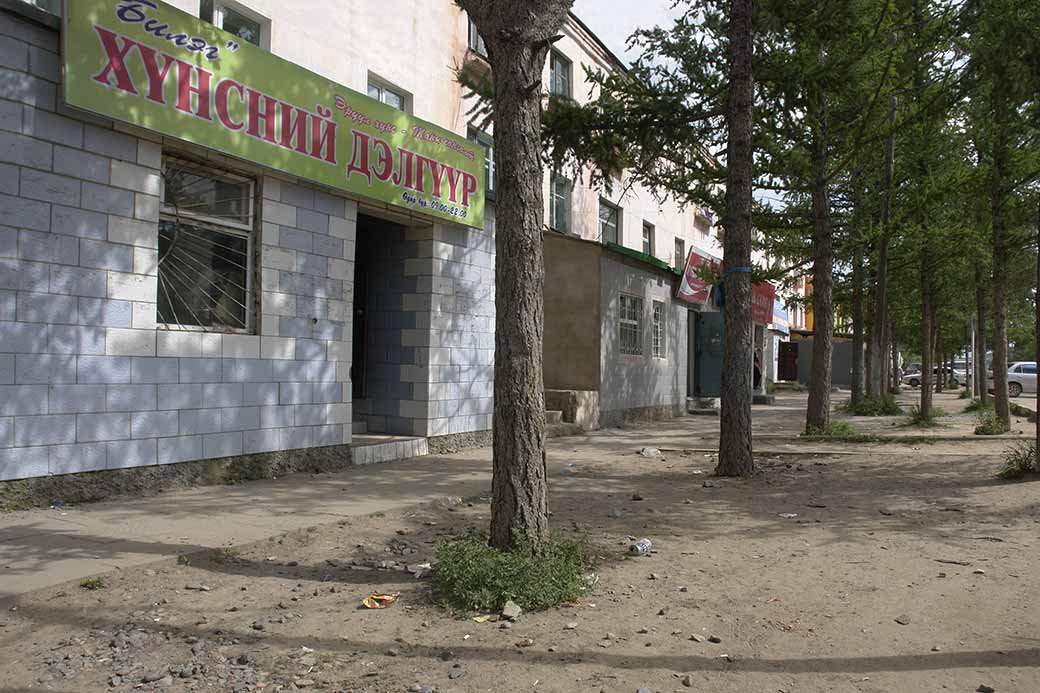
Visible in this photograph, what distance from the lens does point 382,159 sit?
10.1 metres

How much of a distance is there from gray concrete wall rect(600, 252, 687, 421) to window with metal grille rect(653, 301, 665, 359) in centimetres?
19

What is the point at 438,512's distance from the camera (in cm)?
746

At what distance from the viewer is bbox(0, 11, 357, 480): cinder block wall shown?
6.56 meters

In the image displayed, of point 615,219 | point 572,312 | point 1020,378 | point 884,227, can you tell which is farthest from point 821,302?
point 1020,378

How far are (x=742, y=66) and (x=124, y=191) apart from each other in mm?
7167

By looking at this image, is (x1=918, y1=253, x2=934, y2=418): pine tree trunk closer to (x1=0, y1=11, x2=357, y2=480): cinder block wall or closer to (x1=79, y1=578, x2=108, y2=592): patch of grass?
(x1=0, y1=11, x2=357, y2=480): cinder block wall

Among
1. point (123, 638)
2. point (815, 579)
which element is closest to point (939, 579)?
point (815, 579)

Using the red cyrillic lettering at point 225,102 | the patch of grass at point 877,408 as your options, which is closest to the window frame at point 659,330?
the patch of grass at point 877,408

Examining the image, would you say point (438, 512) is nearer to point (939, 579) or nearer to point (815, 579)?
point (815, 579)

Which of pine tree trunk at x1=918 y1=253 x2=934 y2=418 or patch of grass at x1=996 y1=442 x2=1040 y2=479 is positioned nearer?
patch of grass at x1=996 y1=442 x2=1040 y2=479

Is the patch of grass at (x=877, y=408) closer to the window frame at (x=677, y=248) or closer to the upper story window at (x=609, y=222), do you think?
the upper story window at (x=609, y=222)

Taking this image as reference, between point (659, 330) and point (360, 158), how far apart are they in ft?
38.7

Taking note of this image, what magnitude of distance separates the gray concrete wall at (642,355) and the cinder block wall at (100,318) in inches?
339

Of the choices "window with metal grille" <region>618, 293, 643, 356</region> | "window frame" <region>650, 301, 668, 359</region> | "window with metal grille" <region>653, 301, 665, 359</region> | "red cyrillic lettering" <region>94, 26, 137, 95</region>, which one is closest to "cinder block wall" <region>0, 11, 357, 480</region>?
"red cyrillic lettering" <region>94, 26, 137, 95</region>
